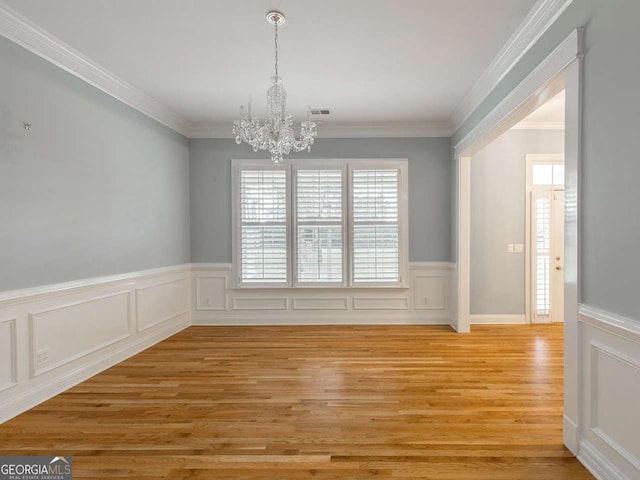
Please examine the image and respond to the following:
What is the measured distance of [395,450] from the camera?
88.2 inches

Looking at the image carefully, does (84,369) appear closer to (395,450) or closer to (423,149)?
(395,450)

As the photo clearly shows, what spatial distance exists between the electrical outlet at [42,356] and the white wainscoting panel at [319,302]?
2.54 m

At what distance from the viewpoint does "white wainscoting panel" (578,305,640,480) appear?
1.76m

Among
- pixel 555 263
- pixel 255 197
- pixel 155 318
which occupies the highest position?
pixel 255 197

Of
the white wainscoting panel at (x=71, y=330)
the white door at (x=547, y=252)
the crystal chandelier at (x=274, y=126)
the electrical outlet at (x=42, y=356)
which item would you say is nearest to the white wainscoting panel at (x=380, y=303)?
the white door at (x=547, y=252)

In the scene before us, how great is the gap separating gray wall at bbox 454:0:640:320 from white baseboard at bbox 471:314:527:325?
3.46m

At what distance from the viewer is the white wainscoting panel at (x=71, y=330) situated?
2.71m

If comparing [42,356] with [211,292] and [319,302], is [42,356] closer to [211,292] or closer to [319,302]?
[211,292]

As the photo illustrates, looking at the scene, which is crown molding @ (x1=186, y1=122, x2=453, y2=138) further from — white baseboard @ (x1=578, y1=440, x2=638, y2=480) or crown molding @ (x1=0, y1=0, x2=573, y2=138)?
white baseboard @ (x1=578, y1=440, x2=638, y2=480)

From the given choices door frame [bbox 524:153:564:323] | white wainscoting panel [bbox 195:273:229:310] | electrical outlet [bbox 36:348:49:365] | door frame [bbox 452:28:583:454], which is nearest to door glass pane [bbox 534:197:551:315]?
Result: door frame [bbox 524:153:564:323]

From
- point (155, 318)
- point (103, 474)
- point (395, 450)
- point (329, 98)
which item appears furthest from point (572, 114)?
point (155, 318)

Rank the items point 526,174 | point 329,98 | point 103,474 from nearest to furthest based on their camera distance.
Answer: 1. point 103,474
2. point 329,98
3. point 526,174

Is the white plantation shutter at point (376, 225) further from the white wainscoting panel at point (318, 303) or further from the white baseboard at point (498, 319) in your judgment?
the white baseboard at point (498, 319)

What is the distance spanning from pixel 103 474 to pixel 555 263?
591cm
